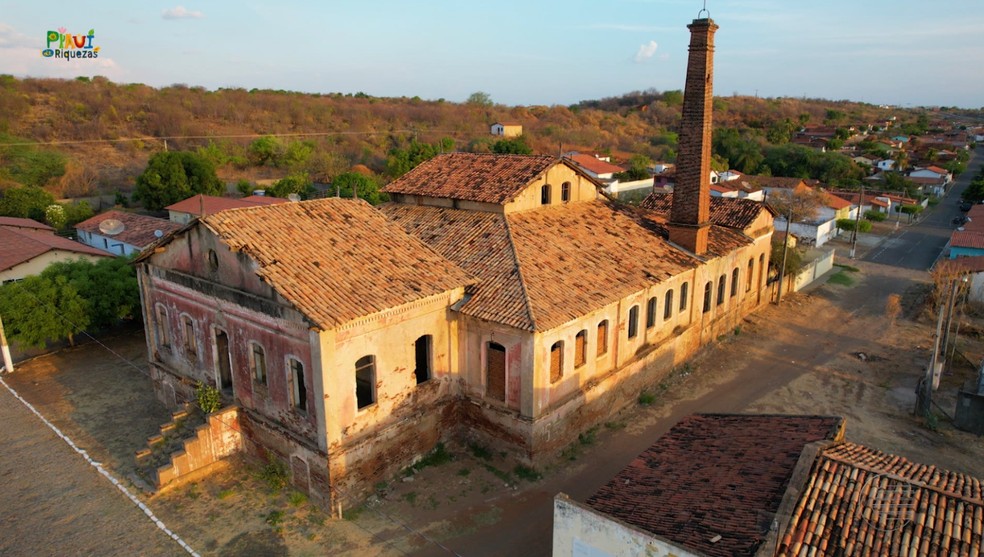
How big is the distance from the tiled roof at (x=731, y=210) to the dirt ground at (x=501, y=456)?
4.84 meters

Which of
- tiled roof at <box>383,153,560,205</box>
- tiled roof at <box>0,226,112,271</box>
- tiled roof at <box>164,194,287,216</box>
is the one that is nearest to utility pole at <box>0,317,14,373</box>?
tiled roof at <box>0,226,112,271</box>

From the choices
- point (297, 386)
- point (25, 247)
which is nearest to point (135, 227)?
point (25, 247)

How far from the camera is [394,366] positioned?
1574 centimetres

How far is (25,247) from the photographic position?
98.4 feet

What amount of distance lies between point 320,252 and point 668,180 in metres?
53.8

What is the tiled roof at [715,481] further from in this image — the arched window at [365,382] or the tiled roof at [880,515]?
the arched window at [365,382]

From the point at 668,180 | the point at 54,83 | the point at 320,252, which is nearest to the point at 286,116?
the point at 54,83

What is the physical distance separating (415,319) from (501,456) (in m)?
4.57

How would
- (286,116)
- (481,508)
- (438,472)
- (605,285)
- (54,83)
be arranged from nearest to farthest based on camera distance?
(481,508)
(438,472)
(605,285)
(54,83)
(286,116)

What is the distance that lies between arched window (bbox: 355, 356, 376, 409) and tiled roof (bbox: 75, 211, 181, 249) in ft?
67.8

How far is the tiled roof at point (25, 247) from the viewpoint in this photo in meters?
28.5

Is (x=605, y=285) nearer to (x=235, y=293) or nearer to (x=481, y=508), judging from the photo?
(x=481, y=508)

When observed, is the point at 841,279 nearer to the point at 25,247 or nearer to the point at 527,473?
the point at 527,473

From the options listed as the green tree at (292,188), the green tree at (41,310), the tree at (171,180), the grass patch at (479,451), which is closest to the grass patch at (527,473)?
the grass patch at (479,451)
